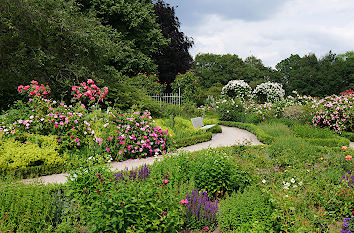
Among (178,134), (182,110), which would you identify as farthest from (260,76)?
(178,134)

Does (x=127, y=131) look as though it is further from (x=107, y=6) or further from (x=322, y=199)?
(x=107, y=6)

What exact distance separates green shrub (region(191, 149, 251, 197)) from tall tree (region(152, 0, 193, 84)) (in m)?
19.5

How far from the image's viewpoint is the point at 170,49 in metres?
23.4

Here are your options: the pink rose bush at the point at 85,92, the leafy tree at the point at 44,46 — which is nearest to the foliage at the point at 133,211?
the pink rose bush at the point at 85,92

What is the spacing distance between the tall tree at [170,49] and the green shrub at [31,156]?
1794 centimetres

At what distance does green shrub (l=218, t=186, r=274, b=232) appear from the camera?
3008 mm

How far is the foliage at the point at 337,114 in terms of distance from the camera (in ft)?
34.0

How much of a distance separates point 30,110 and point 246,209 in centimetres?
569

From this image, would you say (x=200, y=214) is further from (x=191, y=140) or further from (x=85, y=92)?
(x=85, y=92)

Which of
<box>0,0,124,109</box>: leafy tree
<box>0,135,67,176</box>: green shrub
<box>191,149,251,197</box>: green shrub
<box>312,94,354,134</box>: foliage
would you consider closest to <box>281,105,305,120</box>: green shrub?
<box>312,94,354,134</box>: foliage

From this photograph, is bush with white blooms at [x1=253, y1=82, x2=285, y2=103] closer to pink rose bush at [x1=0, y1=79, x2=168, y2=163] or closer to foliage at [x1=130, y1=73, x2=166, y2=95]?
foliage at [x1=130, y1=73, x2=166, y2=95]

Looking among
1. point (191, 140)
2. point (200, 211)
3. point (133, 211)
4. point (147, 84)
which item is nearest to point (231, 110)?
point (147, 84)

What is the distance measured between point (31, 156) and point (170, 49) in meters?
19.6

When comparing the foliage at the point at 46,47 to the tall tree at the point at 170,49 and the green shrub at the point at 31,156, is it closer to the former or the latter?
the green shrub at the point at 31,156
